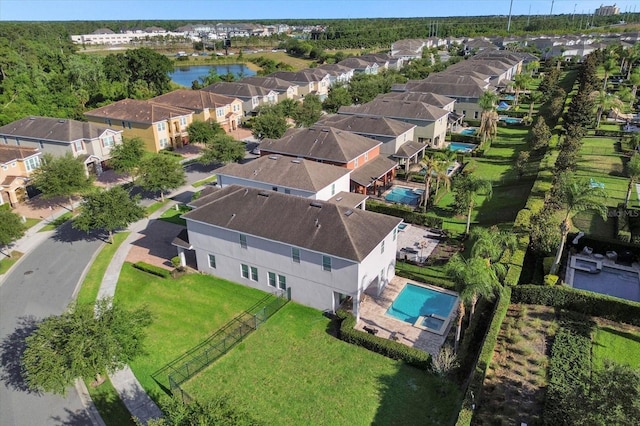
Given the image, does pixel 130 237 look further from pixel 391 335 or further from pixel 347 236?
pixel 391 335

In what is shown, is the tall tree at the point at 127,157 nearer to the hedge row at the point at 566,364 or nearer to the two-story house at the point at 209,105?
the two-story house at the point at 209,105

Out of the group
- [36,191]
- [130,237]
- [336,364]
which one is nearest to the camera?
[336,364]

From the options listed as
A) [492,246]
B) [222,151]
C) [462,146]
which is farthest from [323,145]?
[462,146]

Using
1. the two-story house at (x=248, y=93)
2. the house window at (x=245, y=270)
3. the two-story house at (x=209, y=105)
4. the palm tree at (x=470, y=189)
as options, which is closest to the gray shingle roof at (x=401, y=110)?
the two-story house at (x=209, y=105)

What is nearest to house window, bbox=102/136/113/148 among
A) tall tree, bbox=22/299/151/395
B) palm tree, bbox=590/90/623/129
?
tall tree, bbox=22/299/151/395

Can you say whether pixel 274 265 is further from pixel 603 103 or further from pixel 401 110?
pixel 603 103

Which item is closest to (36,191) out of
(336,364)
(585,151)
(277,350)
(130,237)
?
(130,237)
